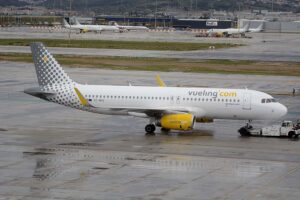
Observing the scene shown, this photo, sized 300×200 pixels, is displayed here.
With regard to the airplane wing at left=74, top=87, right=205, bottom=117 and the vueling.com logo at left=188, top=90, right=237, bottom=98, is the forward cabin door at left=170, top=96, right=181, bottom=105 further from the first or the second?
the vueling.com logo at left=188, top=90, right=237, bottom=98

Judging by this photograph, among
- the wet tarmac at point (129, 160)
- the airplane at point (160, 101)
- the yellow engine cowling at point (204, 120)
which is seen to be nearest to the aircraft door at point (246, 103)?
the airplane at point (160, 101)

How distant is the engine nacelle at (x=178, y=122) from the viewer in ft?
181

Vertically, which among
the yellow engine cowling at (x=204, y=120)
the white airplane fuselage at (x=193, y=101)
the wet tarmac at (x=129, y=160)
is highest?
the white airplane fuselage at (x=193, y=101)

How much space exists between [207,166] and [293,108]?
28.7 meters

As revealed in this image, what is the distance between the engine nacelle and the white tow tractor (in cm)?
403

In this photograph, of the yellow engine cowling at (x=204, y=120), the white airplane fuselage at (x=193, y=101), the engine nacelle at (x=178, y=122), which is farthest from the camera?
the yellow engine cowling at (x=204, y=120)

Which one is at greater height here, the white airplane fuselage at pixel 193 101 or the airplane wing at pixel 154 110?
the white airplane fuselage at pixel 193 101

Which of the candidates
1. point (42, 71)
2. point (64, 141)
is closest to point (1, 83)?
point (42, 71)

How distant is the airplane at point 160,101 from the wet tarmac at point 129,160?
4.61 ft

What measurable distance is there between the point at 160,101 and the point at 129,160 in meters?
12.0

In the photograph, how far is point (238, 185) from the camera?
4016 centimetres

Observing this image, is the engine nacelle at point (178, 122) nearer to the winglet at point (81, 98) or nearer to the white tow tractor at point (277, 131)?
the white tow tractor at point (277, 131)

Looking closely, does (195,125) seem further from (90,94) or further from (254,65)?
(254,65)

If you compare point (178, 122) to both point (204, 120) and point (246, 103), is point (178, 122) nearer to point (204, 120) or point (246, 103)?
point (204, 120)
